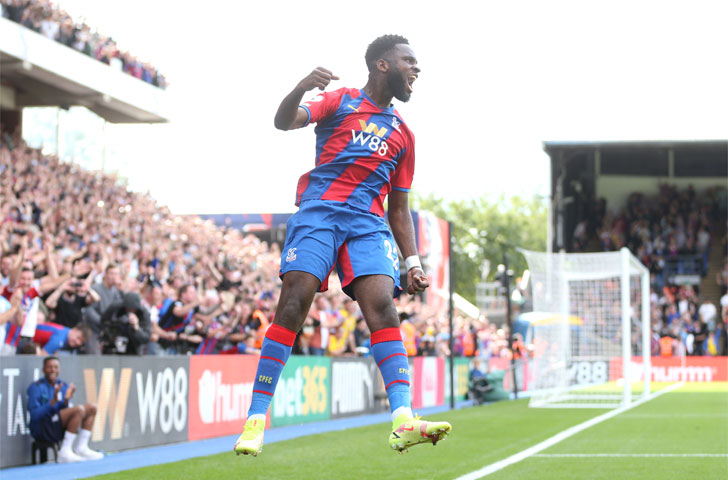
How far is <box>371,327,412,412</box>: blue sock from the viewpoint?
5742mm

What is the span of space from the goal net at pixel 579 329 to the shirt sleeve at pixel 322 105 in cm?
1669

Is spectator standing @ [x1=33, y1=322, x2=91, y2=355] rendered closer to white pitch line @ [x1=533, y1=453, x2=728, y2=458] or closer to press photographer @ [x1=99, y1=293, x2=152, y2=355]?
press photographer @ [x1=99, y1=293, x2=152, y2=355]

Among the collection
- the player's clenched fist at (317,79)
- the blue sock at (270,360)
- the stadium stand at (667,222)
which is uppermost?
the stadium stand at (667,222)

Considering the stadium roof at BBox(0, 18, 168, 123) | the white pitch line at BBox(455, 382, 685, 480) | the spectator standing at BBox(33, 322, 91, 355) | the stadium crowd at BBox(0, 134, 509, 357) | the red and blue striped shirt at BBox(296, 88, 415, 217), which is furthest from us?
the stadium roof at BBox(0, 18, 168, 123)

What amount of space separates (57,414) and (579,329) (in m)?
16.3

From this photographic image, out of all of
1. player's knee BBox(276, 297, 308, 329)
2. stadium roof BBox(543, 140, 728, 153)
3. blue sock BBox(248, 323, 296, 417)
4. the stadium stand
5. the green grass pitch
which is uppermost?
stadium roof BBox(543, 140, 728, 153)

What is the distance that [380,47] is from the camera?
19.8 ft

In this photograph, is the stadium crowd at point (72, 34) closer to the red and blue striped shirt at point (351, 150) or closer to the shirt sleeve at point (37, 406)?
the shirt sleeve at point (37, 406)

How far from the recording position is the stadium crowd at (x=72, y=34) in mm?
22844

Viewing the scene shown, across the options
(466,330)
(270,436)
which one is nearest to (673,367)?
(466,330)

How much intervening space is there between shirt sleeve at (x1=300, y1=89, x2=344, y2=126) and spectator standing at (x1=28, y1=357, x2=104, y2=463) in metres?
5.55

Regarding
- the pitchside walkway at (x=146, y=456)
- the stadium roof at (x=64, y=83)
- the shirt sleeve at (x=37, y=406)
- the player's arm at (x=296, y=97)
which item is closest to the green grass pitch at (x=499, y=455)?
the pitchside walkway at (x=146, y=456)

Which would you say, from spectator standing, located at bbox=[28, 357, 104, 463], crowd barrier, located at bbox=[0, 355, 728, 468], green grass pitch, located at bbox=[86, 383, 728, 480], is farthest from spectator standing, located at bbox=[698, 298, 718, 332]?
spectator standing, located at bbox=[28, 357, 104, 463]

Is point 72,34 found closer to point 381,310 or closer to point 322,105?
point 322,105
